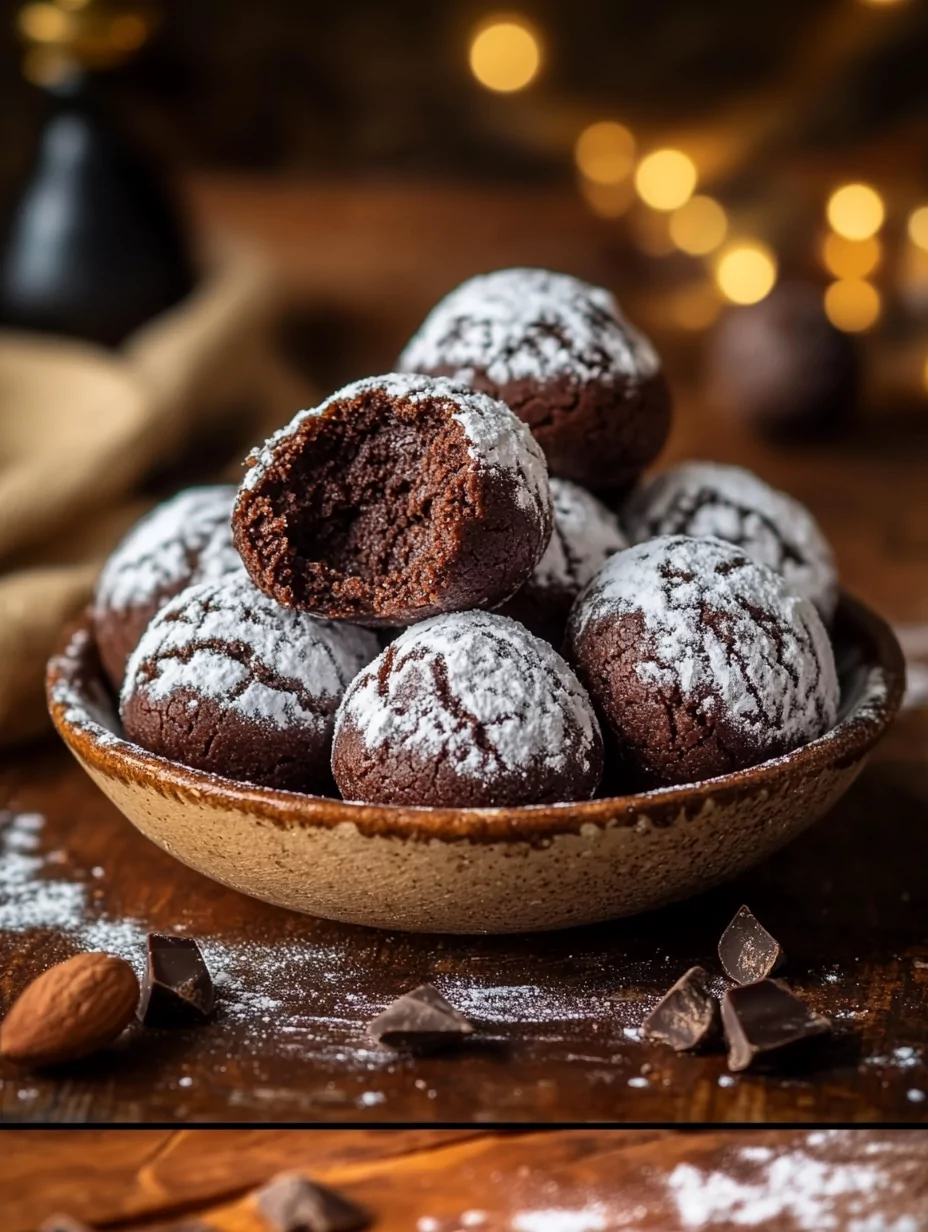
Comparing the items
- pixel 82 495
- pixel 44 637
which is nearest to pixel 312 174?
pixel 82 495

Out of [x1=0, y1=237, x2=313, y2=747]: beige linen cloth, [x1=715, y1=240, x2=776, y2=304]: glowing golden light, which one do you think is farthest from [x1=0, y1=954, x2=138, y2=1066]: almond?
[x1=715, y1=240, x2=776, y2=304]: glowing golden light

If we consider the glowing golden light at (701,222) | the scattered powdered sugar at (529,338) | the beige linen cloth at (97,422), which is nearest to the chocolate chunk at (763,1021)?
the scattered powdered sugar at (529,338)

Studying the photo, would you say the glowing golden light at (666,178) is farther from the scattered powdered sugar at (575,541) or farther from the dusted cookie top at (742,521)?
the scattered powdered sugar at (575,541)

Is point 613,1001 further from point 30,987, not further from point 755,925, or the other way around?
point 30,987

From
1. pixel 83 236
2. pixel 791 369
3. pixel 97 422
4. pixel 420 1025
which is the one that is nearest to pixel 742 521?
pixel 420 1025

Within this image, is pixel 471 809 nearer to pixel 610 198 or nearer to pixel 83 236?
pixel 83 236

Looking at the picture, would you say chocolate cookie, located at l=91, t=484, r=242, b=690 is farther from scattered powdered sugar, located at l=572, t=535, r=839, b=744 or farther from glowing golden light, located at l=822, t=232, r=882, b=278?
glowing golden light, located at l=822, t=232, r=882, b=278
